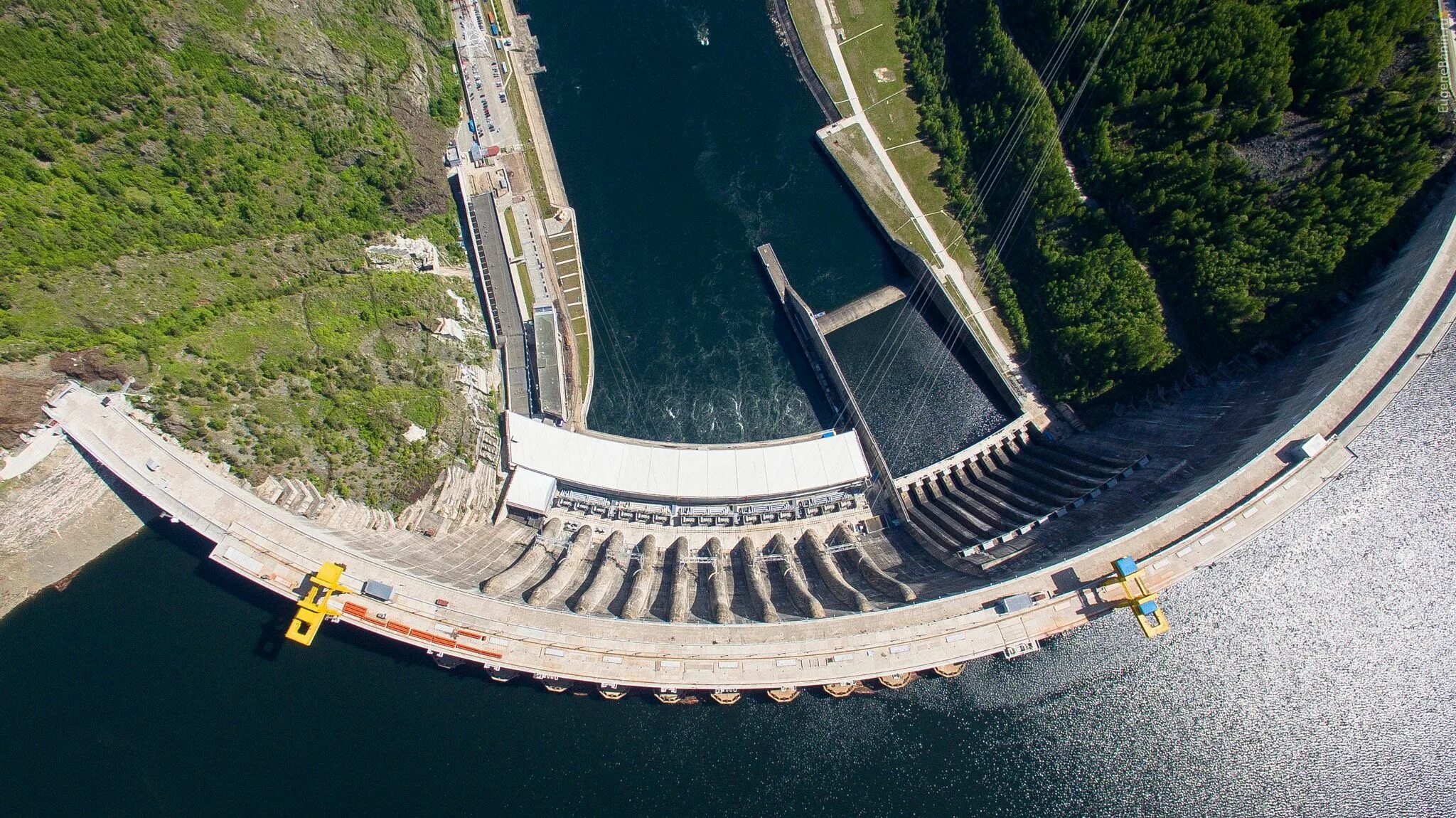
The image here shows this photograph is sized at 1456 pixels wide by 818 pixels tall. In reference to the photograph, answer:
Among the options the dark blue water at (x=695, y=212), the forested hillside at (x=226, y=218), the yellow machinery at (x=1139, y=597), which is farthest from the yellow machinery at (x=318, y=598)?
the yellow machinery at (x=1139, y=597)

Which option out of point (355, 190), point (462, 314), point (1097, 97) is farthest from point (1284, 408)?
point (355, 190)

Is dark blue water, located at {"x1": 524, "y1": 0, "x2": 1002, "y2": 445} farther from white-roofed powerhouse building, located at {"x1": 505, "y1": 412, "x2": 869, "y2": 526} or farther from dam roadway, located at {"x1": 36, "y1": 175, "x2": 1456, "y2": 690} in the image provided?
dam roadway, located at {"x1": 36, "y1": 175, "x2": 1456, "y2": 690}

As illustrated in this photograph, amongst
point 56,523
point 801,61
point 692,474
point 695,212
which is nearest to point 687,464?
point 692,474

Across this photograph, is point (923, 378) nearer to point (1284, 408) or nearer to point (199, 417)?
point (1284, 408)

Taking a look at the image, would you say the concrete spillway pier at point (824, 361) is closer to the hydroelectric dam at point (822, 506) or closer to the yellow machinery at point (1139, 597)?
the hydroelectric dam at point (822, 506)

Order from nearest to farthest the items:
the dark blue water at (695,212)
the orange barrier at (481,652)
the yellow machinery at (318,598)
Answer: the yellow machinery at (318,598), the orange barrier at (481,652), the dark blue water at (695,212)
